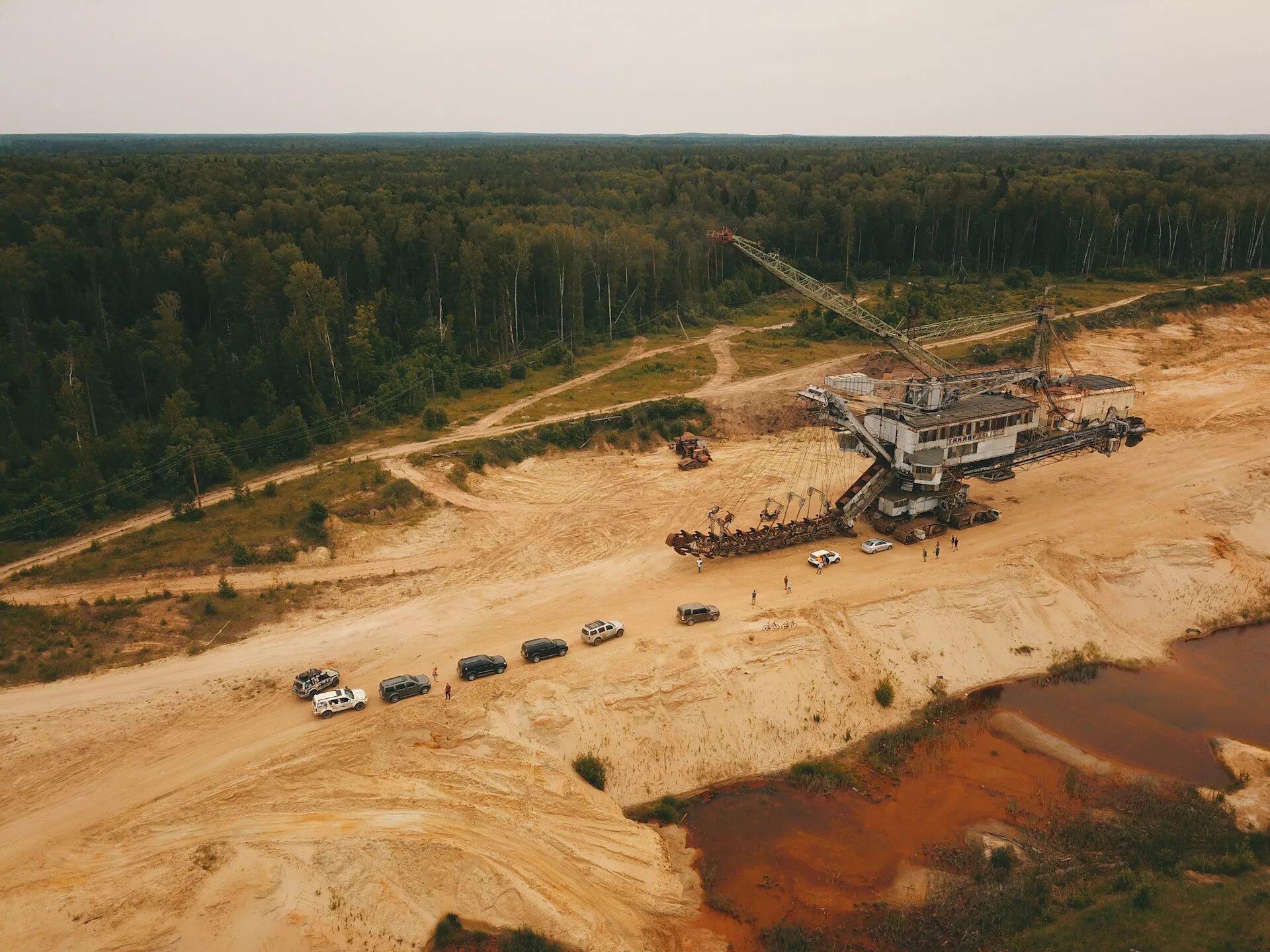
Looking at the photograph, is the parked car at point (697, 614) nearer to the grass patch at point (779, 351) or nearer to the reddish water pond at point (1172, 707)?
the reddish water pond at point (1172, 707)

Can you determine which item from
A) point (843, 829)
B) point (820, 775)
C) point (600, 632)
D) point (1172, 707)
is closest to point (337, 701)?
point (600, 632)

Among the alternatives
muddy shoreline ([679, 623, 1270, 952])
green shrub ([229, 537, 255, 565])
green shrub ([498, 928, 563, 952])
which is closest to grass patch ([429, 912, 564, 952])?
green shrub ([498, 928, 563, 952])

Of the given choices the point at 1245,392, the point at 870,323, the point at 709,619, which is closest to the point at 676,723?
the point at 709,619

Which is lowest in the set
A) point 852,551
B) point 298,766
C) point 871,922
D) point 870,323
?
point 871,922

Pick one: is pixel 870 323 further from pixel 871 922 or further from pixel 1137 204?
pixel 1137 204

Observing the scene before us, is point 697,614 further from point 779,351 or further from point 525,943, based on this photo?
point 779,351

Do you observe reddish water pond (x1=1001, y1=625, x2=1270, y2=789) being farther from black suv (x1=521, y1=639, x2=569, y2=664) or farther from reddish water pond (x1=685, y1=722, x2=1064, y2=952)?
black suv (x1=521, y1=639, x2=569, y2=664)
